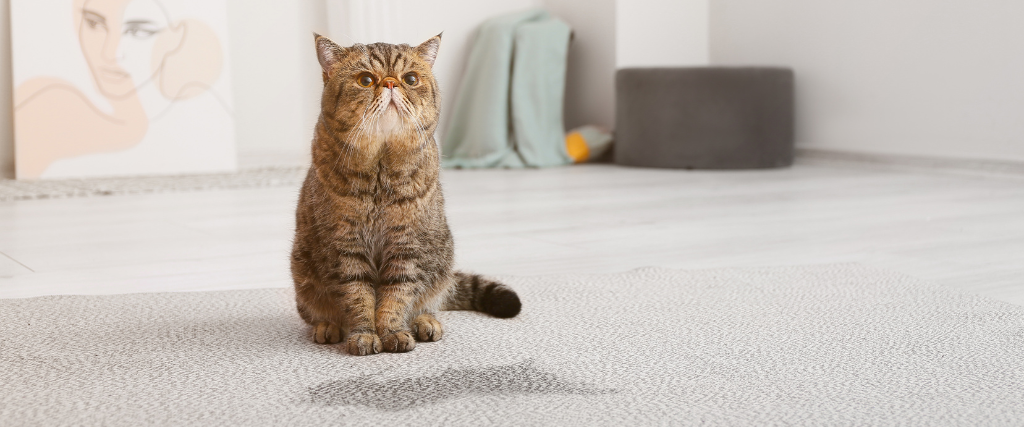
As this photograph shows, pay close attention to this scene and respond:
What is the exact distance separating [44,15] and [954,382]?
11.6ft

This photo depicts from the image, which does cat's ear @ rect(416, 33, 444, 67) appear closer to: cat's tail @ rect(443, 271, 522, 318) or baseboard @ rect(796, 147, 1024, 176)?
cat's tail @ rect(443, 271, 522, 318)

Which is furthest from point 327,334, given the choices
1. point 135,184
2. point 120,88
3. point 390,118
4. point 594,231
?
point 120,88

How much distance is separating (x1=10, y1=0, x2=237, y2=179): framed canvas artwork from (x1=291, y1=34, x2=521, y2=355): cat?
2.68m

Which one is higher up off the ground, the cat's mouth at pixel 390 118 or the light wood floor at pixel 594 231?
the cat's mouth at pixel 390 118

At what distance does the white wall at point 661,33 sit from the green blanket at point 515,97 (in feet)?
0.90

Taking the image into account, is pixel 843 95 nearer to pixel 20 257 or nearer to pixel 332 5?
pixel 332 5

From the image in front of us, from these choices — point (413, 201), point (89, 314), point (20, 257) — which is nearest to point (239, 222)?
point (20, 257)

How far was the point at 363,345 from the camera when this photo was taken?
1.18 metres

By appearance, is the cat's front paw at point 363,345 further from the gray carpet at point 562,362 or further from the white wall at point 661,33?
the white wall at point 661,33

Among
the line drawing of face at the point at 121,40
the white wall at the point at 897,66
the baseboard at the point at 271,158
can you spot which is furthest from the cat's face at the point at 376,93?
the baseboard at the point at 271,158

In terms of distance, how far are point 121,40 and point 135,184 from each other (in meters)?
0.70

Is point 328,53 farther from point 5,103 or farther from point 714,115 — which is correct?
point 5,103

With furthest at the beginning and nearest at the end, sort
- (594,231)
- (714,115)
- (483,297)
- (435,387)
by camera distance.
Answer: (714,115) → (594,231) → (483,297) → (435,387)

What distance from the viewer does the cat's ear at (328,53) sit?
1179 mm
